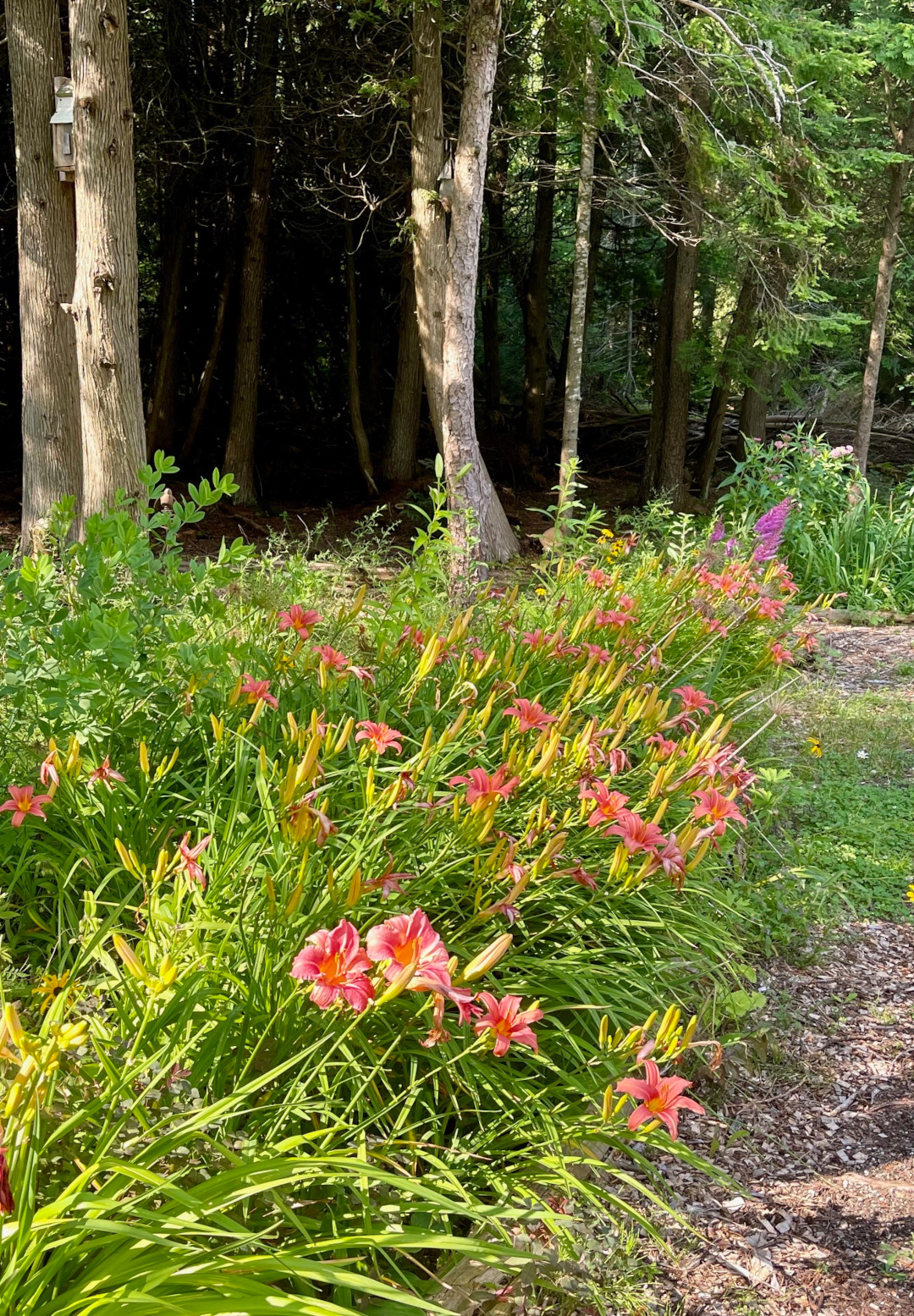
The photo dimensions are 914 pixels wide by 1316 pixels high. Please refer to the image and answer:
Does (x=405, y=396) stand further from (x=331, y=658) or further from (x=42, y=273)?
(x=331, y=658)

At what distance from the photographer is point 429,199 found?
795 cm

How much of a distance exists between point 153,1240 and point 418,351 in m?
10.7

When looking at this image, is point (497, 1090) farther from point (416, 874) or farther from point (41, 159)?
point (41, 159)

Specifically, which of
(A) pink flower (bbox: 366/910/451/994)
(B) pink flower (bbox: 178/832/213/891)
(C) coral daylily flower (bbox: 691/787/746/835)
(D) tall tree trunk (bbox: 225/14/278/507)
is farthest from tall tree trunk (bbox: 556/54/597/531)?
(A) pink flower (bbox: 366/910/451/994)

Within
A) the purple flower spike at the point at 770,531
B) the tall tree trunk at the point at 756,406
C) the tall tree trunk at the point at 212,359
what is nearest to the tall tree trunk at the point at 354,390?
the tall tree trunk at the point at 212,359

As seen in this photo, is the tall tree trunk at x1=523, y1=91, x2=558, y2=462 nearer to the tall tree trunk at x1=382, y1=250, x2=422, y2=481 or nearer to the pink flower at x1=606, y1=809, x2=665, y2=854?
the tall tree trunk at x1=382, y1=250, x2=422, y2=481

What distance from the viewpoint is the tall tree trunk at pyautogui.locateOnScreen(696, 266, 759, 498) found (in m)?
9.53

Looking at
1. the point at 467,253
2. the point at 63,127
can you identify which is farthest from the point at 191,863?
the point at 467,253

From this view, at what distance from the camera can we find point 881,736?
4660 mm

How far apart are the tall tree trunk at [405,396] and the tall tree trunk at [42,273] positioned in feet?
15.5

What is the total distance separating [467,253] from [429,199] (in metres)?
0.95

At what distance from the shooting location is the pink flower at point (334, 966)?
1.22 metres

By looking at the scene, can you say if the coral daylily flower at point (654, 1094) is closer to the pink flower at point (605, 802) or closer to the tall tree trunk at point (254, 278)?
the pink flower at point (605, 802)

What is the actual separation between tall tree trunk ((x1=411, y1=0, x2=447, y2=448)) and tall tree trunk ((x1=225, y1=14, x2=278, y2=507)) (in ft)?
8.09
